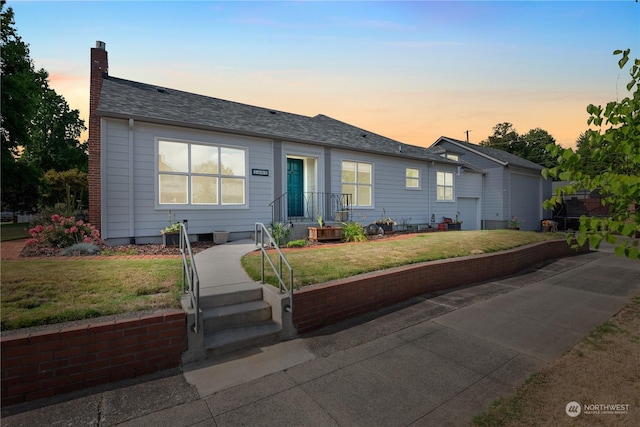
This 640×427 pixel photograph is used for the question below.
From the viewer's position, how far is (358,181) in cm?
1304

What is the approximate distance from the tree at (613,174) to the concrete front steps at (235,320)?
3.52 metres

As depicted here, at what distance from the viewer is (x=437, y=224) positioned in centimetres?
1591

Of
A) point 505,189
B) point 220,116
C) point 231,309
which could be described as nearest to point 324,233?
point 220,116

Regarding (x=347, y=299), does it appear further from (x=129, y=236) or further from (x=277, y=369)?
(x=129, y=236)

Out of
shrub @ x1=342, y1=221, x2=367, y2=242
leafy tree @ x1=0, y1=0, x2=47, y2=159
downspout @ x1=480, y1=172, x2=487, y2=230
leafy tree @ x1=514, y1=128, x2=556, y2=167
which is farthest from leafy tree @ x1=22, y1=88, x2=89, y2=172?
leafy tree @ x1=514, y1=128, x2=556, y2=167

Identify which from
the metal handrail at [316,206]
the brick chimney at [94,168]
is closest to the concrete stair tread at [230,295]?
the brick chimney at [94,168]

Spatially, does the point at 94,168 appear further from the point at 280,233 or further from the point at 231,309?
the point at 231,309

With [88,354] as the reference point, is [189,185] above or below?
above

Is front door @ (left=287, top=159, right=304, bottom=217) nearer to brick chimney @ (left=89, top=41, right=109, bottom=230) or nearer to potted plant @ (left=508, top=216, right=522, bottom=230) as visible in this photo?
brick chimney @ (left=89, top=41, right=109, bottom=230)

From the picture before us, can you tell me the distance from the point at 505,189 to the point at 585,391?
66.3 feet

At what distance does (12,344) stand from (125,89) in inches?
370

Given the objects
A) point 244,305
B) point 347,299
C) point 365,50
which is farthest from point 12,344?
point 365,50

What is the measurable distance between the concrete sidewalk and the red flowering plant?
5.70 metres

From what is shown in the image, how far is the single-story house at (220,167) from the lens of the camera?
26.6 feet
